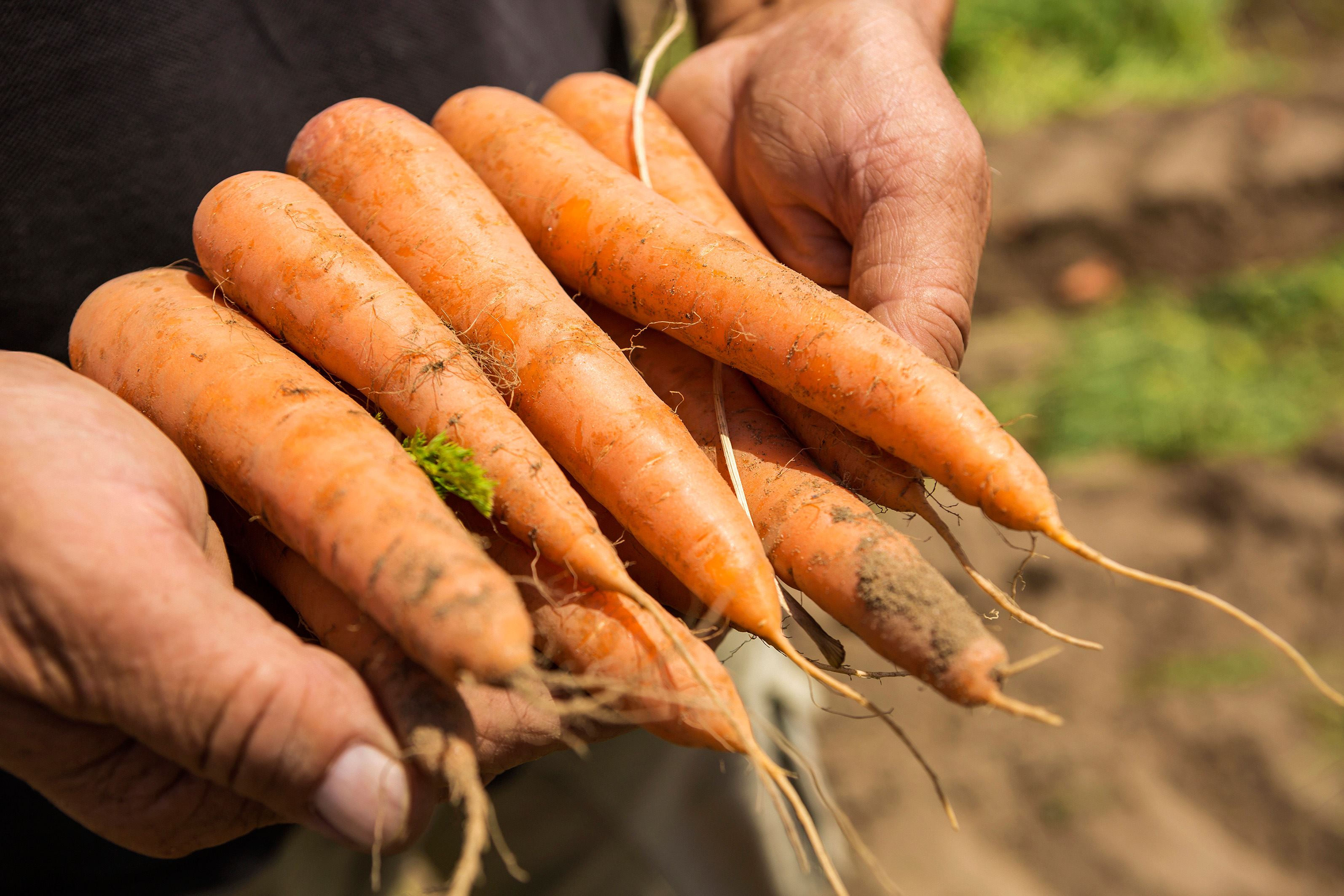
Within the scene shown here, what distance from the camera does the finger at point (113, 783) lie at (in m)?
1.49

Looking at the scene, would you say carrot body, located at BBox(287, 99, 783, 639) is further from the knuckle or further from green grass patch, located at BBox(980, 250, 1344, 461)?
green grass patch, located at BBox(980, 250, 1344, 461)

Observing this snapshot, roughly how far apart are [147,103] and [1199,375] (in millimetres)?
5637

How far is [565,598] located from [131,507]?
83 cm

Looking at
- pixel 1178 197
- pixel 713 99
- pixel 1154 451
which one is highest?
pixel 713 99

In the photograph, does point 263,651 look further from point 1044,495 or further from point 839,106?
point 839,106

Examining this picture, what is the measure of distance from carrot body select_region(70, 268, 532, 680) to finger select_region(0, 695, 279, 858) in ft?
1.65

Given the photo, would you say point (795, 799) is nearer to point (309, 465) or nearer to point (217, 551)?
point (309, 465)

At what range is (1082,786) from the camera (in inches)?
144

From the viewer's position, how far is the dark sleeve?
202 centimetres

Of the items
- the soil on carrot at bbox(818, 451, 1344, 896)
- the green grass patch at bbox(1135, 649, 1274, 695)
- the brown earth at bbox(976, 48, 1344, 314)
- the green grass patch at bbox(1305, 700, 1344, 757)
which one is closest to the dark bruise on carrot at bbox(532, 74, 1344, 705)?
the soil on carrot at bbox(818, 451, 1344, 896)

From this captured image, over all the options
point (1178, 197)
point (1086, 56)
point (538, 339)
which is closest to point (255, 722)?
point (538, 339)

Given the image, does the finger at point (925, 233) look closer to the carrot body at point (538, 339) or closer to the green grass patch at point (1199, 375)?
the carrot body at point (538, 339)

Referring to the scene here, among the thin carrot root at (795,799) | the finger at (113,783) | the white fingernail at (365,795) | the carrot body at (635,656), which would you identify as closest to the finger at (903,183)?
the carrot body at (635,656)

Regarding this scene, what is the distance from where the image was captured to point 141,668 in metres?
1.31
